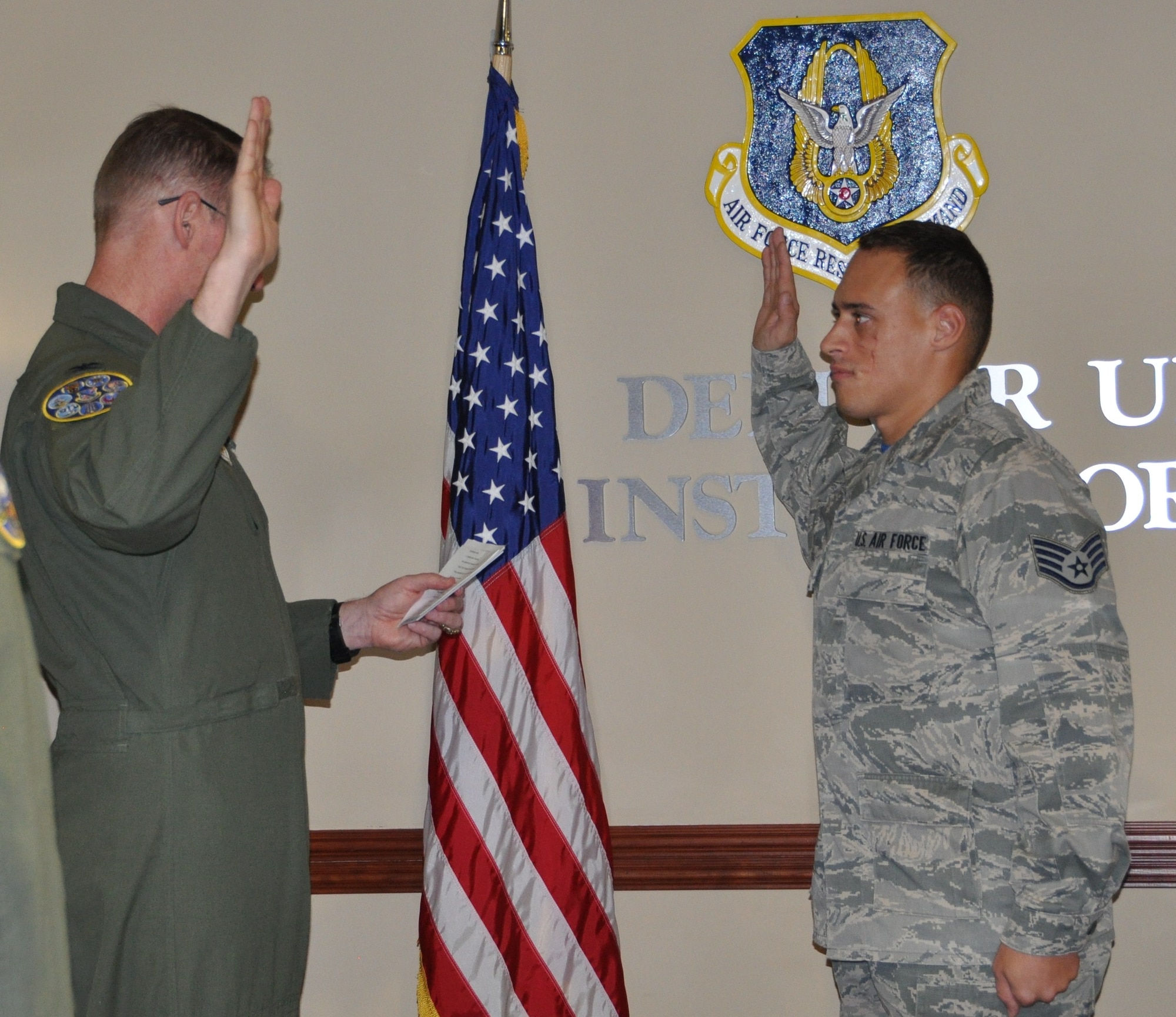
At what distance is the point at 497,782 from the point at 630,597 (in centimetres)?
50

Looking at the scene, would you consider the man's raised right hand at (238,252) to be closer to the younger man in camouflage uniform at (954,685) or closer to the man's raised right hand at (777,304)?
→ the younger man in camouflage uniform at (954,685)

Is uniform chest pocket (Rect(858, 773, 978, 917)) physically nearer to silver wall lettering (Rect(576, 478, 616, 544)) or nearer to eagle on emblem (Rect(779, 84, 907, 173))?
silver wall lettering (Rect(576, 478, 616, 544))

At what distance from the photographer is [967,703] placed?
176 centimetres

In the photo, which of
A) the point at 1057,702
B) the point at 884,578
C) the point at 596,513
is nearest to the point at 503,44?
the point at 596,513

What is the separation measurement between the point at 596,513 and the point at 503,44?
3.23 feet

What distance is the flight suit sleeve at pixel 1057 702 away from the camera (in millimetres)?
1610

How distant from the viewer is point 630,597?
2531 mm

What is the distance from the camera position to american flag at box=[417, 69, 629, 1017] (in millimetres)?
2248

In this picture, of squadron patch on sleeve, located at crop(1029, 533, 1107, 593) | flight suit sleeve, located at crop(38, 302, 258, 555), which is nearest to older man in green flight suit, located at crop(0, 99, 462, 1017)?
flight suit sleeve, located at crop(38, 302, 258, 555)

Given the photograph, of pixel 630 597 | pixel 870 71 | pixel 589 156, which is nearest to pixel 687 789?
pixel 630 597

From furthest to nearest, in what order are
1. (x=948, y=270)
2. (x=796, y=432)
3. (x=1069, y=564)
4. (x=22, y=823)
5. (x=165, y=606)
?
1. (x=796, y=432)
2. (x=948, y=270)
3. (x=1069, y=564)
4. (x=165, y=606)
5. (x=22, y=823)

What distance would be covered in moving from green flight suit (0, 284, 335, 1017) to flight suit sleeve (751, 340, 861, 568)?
3.61ft

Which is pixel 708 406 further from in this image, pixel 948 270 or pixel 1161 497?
pixel 1161 497

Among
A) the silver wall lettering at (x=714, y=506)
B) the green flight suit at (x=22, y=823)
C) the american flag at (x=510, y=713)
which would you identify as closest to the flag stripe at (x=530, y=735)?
the american flag at (x=510, y=713)
